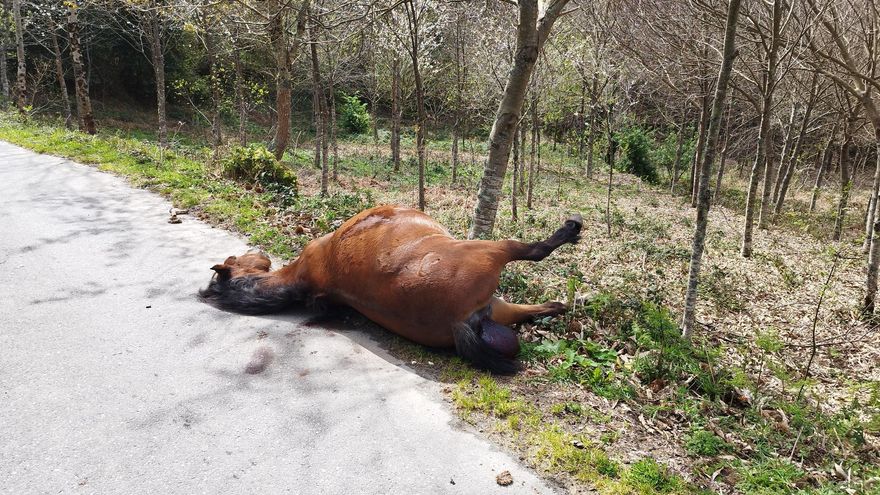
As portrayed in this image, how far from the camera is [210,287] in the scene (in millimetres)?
5297

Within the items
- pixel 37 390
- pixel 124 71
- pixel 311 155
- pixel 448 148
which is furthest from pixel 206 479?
pixel 124 71

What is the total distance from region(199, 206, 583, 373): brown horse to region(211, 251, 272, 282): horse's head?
0.07m

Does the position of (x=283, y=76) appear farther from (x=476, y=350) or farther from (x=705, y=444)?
(x=705, y=444)

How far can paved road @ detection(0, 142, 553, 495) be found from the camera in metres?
2.95

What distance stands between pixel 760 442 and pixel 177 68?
3291cm

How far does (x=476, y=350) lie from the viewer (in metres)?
4.04

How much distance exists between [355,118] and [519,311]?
99.3ft

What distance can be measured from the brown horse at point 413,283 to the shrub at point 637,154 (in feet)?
73.9

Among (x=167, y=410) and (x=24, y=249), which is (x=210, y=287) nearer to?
(x=167, y=410)

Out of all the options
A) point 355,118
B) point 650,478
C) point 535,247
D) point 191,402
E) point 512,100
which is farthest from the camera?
point 355,118

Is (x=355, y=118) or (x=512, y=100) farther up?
(x=355, y=118)

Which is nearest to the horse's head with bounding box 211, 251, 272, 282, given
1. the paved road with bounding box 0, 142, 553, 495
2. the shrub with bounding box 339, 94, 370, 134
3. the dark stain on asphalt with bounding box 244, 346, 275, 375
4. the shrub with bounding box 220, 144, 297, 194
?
the paved road with bounding box 0, 142, 553, 495

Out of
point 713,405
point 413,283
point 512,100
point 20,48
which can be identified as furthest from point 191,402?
point 20,48

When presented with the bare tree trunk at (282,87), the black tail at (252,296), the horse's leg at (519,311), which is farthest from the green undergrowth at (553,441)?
the bare tree trunk at (282,87)
